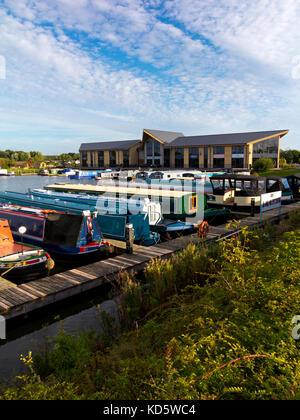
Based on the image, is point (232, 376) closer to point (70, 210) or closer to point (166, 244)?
point (166, 244)

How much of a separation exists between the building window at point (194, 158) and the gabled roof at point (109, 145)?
20.4 meters

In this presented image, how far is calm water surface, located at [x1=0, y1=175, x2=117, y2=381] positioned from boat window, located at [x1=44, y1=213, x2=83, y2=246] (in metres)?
3.58

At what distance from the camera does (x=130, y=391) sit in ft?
13.7

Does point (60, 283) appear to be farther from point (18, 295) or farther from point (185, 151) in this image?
point (185, 151)

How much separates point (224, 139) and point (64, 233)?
67.1 metres

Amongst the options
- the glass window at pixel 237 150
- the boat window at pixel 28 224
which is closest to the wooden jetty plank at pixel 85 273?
the boat window at pixel 28 224

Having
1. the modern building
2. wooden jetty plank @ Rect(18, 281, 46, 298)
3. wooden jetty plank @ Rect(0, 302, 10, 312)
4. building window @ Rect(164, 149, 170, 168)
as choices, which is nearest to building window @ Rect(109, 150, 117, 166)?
the modern building

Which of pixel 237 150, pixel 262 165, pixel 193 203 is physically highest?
pixel 237 150

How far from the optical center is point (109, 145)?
9812 centimetres

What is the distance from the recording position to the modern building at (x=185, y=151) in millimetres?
69838

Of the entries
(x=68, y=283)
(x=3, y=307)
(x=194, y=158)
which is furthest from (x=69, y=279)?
(x=194, y=158)

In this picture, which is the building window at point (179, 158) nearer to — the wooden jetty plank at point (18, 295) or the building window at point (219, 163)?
the building window at point (219, 163)

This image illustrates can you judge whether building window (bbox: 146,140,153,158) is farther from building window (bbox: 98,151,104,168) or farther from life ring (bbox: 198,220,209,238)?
life ring (bbox: 198,220,209,238)
